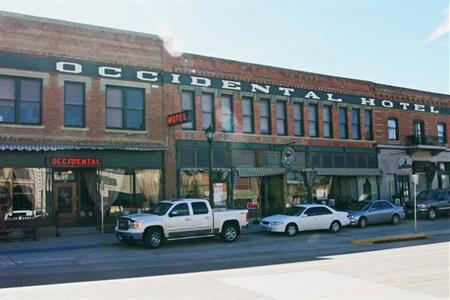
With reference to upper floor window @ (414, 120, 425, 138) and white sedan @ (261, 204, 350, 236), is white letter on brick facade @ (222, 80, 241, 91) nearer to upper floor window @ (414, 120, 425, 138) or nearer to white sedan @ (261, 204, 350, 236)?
white sedan @ (261, 204, 350, 236)

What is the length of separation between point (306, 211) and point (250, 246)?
4.86 m

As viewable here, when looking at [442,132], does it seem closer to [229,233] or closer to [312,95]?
[312,95]

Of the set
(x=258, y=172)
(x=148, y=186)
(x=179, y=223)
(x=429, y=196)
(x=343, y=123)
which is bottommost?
(x=179, y=223)

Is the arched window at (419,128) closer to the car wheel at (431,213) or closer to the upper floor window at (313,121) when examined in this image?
the car wheel at (431,213)

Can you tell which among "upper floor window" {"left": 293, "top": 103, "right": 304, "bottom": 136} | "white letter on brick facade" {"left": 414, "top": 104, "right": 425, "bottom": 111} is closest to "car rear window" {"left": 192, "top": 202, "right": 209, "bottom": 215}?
"upper floor window" {"left": 293, "top": 103, "right": 304, "bottom": 136}

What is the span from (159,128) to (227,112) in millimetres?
4609

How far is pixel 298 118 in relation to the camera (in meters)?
30.0

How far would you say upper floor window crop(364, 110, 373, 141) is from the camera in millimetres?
33312

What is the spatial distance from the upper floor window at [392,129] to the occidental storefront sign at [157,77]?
1241mm

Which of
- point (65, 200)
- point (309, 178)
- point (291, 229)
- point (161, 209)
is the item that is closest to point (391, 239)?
point (291, 229)

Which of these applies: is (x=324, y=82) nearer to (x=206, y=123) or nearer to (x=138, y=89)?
(x=206, y=123)

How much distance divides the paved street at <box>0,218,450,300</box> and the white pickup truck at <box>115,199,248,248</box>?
46cm

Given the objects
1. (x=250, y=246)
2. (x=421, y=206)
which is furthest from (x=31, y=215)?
(x=421, y=206)

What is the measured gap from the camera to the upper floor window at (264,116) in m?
28.3
